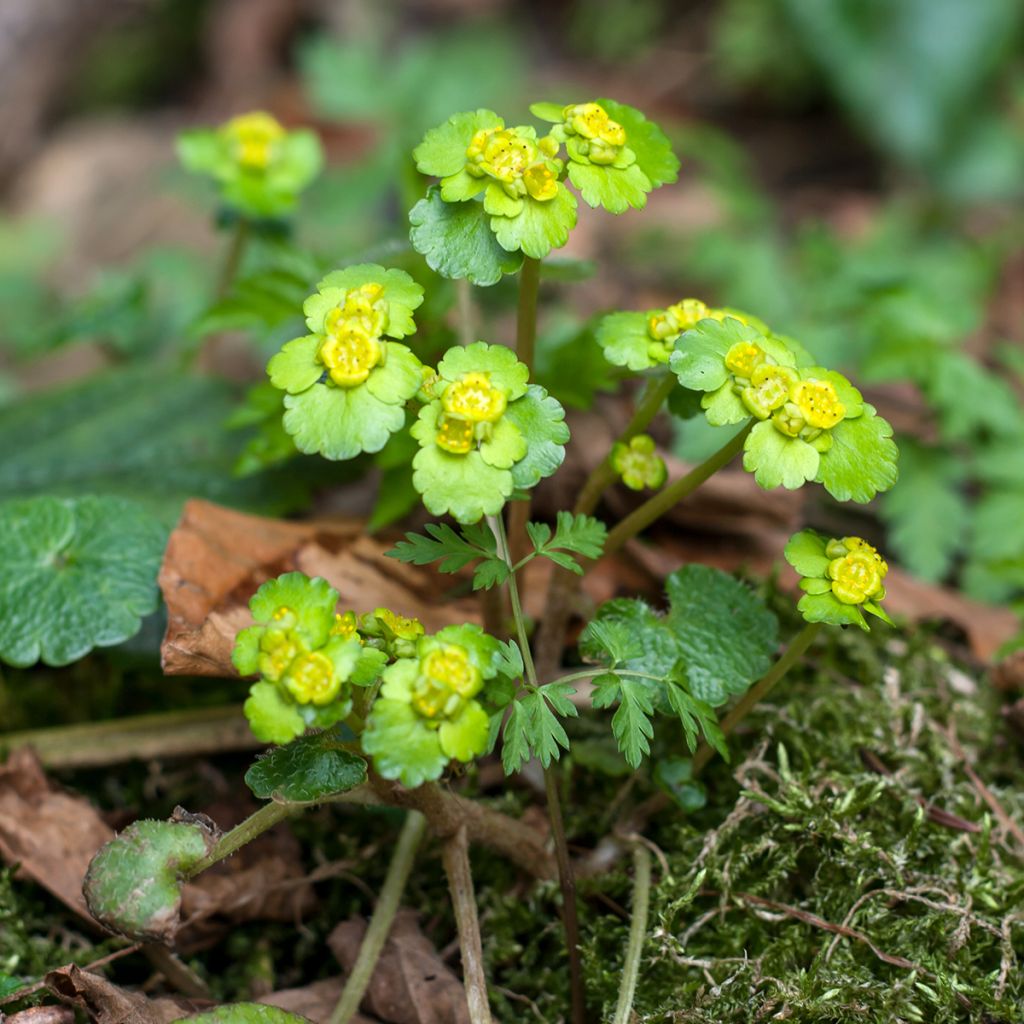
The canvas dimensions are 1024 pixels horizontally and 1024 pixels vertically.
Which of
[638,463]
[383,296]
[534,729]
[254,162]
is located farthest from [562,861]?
[254,162]

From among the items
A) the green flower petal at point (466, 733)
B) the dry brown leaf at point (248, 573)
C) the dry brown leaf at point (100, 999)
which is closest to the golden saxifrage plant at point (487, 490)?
the green flower petal at point (466, 733)

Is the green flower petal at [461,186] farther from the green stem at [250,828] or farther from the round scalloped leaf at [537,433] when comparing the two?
the green stem at [250,828]

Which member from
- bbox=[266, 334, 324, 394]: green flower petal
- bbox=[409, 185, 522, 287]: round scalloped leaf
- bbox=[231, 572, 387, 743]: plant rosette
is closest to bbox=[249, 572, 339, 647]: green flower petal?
bbox=[231, 572, 387, 743]: plant rosette

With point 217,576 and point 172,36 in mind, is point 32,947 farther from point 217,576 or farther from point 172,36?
point 172,36

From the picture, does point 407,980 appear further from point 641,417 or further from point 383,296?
point 383,296

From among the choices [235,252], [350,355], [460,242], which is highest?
[460,242]

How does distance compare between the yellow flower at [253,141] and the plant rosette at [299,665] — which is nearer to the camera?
the plant rosette at [299,665]

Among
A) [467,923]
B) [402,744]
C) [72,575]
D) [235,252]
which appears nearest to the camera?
[402,744]
